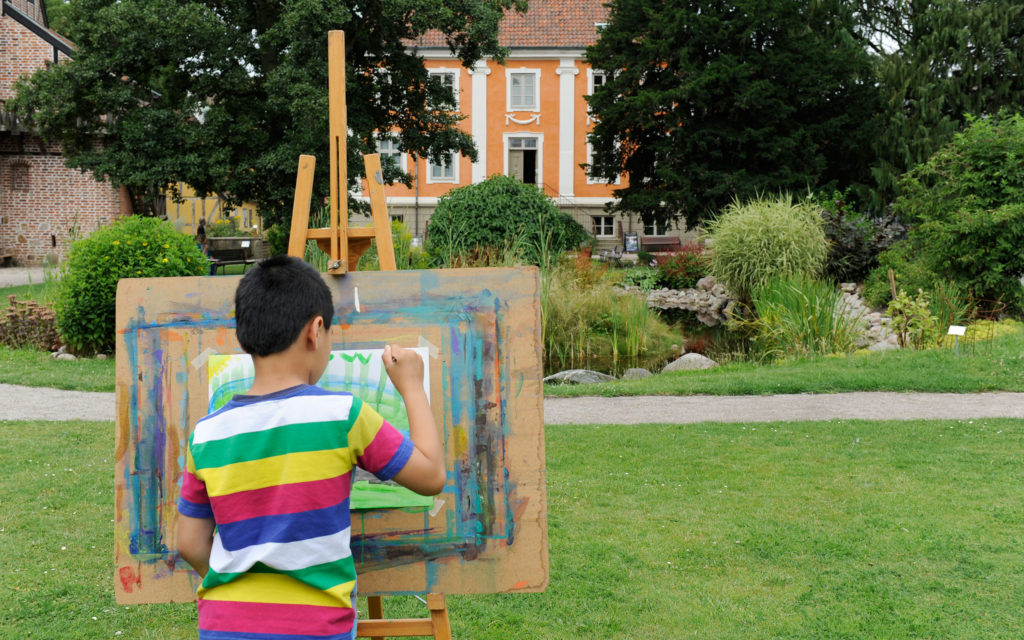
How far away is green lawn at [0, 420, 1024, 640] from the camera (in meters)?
4.09

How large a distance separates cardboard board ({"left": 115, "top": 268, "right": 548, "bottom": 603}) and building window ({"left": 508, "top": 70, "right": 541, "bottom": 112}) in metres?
38.4

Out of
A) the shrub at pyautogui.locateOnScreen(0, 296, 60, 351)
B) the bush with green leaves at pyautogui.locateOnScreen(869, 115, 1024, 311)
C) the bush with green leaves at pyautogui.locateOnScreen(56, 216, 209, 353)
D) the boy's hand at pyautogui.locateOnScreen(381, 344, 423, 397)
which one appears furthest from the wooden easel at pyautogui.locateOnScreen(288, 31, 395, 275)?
the bush with green leaves at pyautogui.locateOnScreen(869, 115, 1024, 311)

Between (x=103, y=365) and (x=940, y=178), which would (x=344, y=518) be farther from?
(x=940, y=178)

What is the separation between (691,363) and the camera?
12.8m

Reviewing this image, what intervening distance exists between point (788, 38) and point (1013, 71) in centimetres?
685

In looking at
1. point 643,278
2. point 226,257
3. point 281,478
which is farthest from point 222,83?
point 281,478

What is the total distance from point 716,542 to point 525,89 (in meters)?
37.3

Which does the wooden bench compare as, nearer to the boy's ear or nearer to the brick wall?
the brick wall

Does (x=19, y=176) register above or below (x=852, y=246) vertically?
above

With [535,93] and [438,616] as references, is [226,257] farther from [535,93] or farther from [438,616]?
[438,616]

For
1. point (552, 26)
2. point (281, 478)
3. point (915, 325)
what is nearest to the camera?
point (281, 478)

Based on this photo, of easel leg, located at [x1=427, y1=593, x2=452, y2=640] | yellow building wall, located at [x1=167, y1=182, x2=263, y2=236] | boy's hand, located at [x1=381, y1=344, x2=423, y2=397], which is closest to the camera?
boy's hand, located at [x1=381, y1=344, x2=423, y2=397]

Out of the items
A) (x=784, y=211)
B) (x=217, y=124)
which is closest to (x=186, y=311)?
(x=784, y=211)

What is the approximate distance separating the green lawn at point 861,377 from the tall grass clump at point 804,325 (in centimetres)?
84
